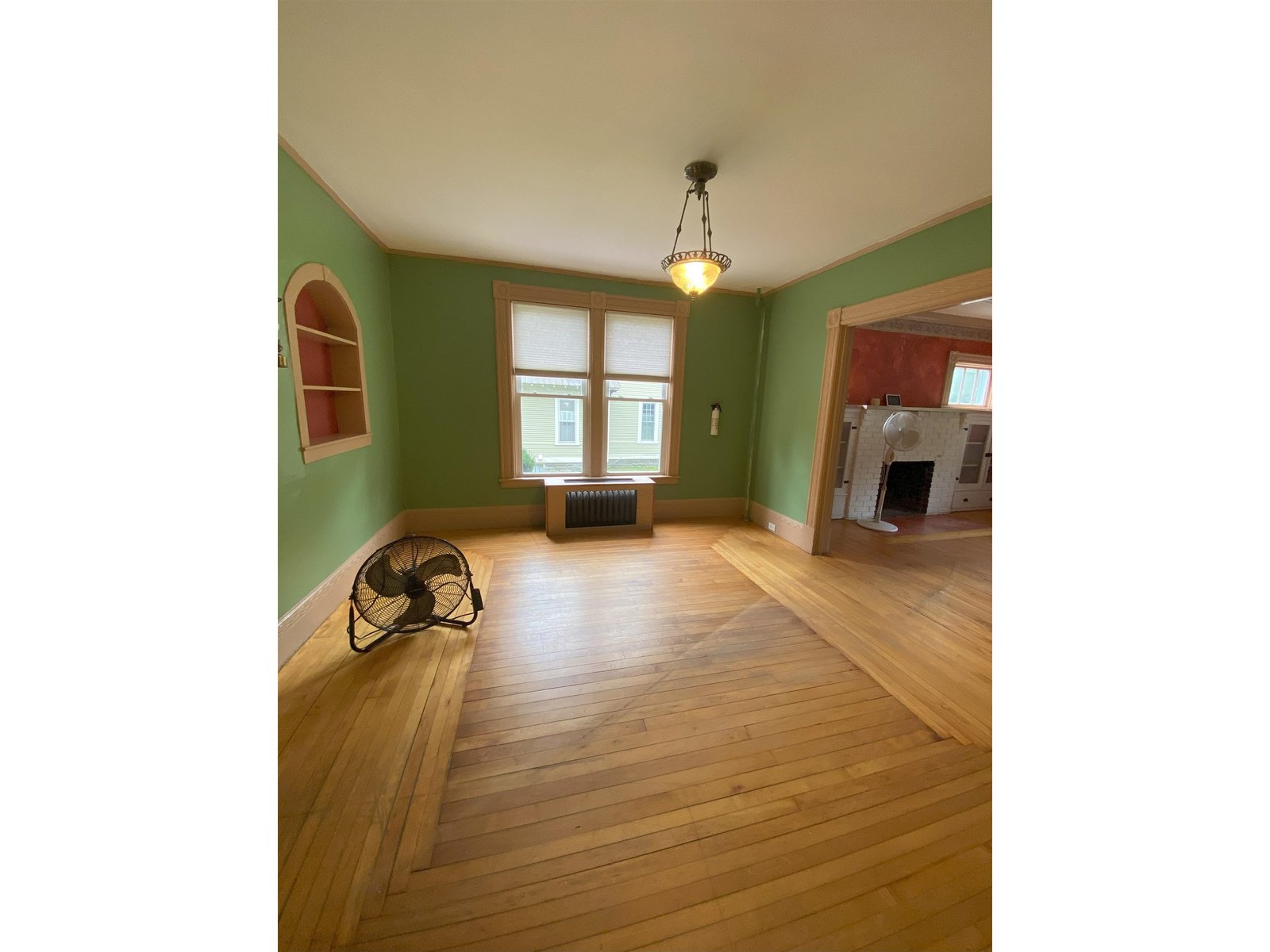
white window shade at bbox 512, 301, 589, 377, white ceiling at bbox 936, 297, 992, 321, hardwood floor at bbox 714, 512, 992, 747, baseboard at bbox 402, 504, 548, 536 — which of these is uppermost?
white ceiling at bbox 936, 297, 992, 321

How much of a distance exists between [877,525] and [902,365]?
219cm

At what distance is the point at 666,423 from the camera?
4871 mm

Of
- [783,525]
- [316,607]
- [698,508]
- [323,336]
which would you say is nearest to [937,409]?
[783,525]

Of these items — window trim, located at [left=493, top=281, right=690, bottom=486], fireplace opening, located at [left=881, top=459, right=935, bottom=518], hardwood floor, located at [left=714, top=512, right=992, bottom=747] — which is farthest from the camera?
fireplace opening, located at [left=881, top=459, right=935, bottom=518]

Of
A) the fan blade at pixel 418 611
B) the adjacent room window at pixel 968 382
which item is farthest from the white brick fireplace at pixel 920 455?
the fan blade at pixel 418 611

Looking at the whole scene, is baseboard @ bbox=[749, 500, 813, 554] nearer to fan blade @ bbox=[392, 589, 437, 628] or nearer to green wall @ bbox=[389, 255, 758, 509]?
green wall @ bbox=[389, 255, 758, 509]

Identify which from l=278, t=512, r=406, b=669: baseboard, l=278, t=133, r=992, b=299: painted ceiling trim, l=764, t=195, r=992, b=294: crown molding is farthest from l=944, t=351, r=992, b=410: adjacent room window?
l=278, t=512, r=406, b=669: baseboard

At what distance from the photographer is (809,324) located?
4129 millimetres

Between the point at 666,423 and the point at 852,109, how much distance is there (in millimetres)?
3268

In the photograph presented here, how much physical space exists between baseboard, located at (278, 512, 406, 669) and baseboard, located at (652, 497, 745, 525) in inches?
118

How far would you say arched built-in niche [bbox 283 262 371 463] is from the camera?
2379mm

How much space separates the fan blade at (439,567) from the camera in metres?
2.48

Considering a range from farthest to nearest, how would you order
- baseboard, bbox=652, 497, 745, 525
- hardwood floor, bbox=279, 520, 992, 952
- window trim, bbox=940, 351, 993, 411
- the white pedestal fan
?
window trim, bbox=940, 351, 993, 411 → baseboard, bbox=652, 497, 745, 525 → the white pedestal fan → hardwood floor, bbox=279, 520, 992, 952
